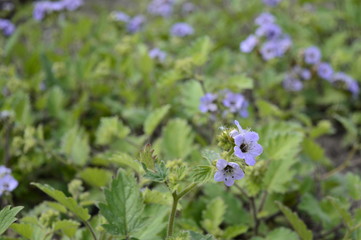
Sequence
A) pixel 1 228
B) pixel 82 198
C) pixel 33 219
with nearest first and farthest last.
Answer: pixel 1 228 → pixel 33 219 → pixel 82 198

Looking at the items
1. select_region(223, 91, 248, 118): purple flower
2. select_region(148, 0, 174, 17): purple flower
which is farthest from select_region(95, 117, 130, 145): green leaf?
select_region(148, 0, 174, 17): purple flower

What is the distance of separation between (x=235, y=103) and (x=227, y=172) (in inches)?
45.0

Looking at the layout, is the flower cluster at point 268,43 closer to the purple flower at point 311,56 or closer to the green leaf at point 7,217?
the purple flower at point 311,56

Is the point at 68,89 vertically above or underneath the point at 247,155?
→ underneath

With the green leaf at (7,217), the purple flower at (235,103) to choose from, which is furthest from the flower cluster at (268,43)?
the green leaf at (7,217)

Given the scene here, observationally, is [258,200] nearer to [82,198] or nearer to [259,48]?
[82,198]

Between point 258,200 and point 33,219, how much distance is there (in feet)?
3.63

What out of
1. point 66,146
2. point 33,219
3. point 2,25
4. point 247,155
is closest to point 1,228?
point 33,219

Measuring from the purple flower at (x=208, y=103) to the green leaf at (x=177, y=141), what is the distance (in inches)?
5.5

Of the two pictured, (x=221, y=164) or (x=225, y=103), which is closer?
(x=221, y=164)

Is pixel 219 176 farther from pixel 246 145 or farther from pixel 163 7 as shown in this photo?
pixel 163 7

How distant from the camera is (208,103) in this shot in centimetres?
238

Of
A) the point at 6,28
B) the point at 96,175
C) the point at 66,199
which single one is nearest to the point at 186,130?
the point at 96,175

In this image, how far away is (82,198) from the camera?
2.02 m
